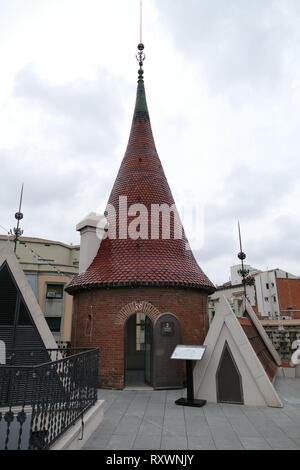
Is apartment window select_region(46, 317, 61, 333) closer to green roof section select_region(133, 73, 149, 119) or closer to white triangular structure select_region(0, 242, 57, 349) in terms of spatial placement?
green roof section select_region(133, 73, 149, 119)

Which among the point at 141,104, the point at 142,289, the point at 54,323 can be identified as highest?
the point at 141,104

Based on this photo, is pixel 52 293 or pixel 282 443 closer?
pixel 282 443

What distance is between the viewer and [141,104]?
645 inches

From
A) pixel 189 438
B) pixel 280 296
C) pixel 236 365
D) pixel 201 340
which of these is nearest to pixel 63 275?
pixel 201 340

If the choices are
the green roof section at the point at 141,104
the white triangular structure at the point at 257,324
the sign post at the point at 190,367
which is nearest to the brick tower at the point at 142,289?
the sign post at the point at 190,367

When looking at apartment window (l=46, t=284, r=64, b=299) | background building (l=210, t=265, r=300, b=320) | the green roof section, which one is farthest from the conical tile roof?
background building (l=210, t=265, r=300, b=320)

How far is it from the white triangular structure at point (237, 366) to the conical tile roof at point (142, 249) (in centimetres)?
251

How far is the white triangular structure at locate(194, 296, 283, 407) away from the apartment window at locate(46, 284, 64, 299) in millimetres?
21048

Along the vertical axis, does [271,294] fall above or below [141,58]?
below

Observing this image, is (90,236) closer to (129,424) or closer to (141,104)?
(141,104)

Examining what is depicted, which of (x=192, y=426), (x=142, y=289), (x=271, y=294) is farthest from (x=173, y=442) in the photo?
(x=271, y=294)

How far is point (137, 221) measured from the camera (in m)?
13.1

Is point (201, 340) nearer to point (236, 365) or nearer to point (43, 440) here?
point (236, 365)

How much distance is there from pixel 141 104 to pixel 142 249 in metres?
8.28
